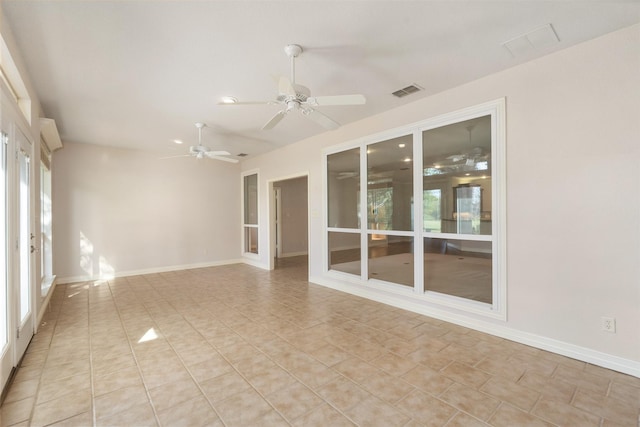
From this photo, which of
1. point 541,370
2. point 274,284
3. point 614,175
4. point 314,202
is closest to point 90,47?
point 314,202

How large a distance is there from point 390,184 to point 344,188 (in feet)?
3.44

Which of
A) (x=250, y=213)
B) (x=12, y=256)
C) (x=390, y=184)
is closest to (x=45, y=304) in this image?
(x=12, y=256)

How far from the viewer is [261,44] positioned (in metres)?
2.49

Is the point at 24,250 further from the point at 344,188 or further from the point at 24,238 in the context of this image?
the point at 344,188

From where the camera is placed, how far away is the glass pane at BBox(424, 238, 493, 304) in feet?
12.9

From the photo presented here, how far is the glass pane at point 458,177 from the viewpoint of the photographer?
326cm

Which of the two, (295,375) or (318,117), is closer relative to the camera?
(295,375)

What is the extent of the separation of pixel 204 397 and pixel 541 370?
2788mm

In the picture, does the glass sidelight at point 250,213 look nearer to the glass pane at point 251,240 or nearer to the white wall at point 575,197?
the glass pane at point 251,240

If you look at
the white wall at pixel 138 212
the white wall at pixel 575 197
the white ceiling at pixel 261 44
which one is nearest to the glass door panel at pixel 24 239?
the white ceiling at pixel 261 44

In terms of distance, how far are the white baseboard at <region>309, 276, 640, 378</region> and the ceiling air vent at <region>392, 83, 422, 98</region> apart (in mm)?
2754

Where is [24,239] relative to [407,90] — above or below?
below

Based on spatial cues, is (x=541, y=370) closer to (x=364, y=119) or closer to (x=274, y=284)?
(x=364, y=119)

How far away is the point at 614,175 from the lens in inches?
94.6
